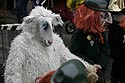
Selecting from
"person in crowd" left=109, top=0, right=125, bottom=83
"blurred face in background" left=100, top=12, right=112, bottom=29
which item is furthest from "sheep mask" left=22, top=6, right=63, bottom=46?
"person in crowd" left=109, top=0, right=125, bottom=83

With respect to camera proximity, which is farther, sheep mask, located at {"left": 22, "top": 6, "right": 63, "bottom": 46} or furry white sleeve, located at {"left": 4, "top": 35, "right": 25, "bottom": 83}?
sheep mask, located at {"left": 22, "top": 6, "right": 63, "bottom": 46}

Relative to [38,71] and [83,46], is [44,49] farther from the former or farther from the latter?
[83,46]

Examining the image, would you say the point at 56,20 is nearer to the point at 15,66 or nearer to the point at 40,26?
the point at 40,26

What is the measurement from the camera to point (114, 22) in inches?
234

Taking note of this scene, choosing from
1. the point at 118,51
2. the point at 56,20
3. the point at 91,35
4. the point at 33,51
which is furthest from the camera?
the point at 118,51

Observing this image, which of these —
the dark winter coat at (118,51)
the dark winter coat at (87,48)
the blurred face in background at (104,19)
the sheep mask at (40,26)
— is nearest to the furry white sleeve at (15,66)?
the sheep mask at (40,26)

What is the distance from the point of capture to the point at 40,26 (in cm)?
400

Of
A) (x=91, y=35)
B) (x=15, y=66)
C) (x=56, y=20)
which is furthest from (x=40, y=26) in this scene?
(x=91, y=35)

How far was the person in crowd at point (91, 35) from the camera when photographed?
4.63 metres

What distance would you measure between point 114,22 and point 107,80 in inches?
47.1

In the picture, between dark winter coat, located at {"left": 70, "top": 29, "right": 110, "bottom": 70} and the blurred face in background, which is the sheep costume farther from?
the blurred face in background

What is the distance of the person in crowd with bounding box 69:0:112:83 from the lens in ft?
15.2

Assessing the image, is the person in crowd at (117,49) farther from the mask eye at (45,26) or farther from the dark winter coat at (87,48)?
the mask eye at (45,26)

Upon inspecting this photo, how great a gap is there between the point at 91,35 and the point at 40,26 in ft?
2.93
